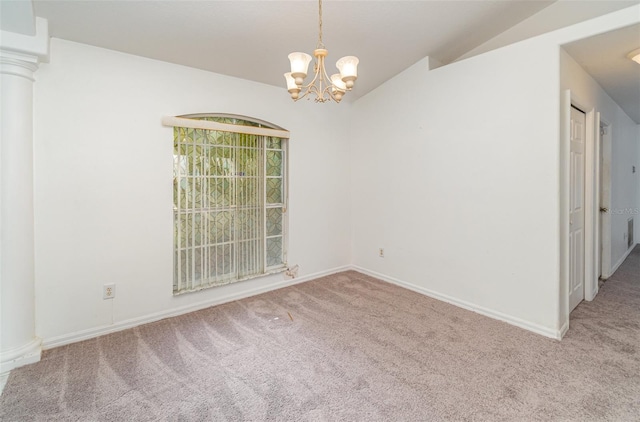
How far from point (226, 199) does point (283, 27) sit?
1.71 meters

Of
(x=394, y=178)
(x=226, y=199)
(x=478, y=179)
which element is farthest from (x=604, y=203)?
(x=226, y=199)

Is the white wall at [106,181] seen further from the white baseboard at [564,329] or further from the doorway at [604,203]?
the doorway at [604,203]

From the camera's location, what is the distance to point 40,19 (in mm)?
2090

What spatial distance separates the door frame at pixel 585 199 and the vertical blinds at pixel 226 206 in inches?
108

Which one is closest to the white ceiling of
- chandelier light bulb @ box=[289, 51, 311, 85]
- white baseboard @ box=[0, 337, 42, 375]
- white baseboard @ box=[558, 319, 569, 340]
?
chandelier light bulb @ box=[289, 51, 311, 85]

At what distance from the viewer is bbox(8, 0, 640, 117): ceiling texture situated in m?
2.19

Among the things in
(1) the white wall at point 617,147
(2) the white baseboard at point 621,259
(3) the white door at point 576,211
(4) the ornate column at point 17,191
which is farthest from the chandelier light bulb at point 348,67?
(2) the white baseboard at point 621,259

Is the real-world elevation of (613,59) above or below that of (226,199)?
above

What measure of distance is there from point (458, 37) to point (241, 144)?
2492 mm

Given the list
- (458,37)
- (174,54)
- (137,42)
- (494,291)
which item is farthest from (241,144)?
(494,291)

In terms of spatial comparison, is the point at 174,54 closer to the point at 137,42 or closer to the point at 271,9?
the point at 137,42

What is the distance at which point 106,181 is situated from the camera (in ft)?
8.25

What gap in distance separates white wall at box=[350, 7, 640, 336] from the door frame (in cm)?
6

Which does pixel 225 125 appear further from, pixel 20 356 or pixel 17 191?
pixel 20 356
